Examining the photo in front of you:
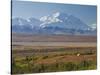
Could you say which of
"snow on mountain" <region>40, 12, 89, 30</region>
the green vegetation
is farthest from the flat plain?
"snow on mountain" <region>40, 12, 89, 30</region>

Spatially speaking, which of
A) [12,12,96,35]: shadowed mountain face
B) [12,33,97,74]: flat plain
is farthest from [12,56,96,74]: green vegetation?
[12,12,96,35]: shadowed mountain face

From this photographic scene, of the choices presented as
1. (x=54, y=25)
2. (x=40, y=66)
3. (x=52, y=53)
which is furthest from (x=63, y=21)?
(x=40, y=66)

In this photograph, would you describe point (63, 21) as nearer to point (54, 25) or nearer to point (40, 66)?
point (54, 25)

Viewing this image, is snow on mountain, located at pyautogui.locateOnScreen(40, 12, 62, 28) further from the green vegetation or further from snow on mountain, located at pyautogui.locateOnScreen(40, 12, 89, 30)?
the green vegetation

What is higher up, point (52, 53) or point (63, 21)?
point (63, 21)

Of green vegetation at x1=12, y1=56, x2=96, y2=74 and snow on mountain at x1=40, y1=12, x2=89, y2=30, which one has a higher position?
snow on mountain at x1=40, y1=12, x2=89, y2=30

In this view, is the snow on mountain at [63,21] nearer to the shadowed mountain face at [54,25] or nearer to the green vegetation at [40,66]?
the shadowed mountain face at [54,25]

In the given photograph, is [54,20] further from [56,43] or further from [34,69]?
[34,69]

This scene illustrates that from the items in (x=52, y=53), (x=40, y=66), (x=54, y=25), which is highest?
(x=54, y=25)

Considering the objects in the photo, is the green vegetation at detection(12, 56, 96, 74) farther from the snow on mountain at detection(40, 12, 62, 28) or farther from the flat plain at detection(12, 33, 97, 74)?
the snow on mountain at detection(40, 12, 62, 28)
